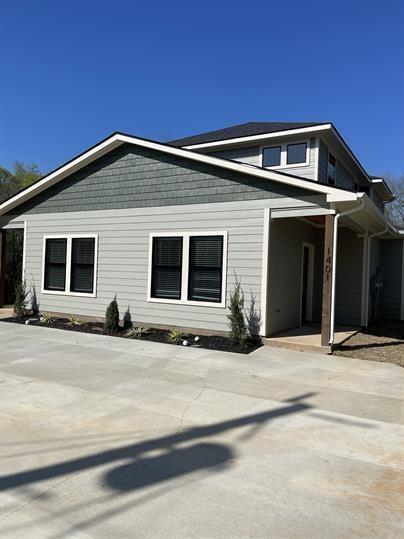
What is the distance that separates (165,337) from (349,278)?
5.77 meters

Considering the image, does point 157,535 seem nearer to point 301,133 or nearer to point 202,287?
point 202,287

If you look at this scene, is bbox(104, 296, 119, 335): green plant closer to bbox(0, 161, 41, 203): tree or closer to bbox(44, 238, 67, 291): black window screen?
bbox(44, 238, 67, 291): black window screen

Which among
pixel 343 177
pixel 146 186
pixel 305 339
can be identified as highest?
pixel 343 177

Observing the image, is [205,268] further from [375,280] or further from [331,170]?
[375,280]

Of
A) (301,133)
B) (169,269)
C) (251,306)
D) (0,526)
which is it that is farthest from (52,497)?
(301,133)

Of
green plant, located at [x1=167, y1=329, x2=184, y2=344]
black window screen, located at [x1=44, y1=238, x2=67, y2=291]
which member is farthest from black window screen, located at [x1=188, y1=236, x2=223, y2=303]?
black window screen, located at [x1=44, y1=238, x2=67, y2=291]

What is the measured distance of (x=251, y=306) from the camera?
877cm

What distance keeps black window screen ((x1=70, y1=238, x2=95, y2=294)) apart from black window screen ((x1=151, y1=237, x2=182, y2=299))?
206 centimetres

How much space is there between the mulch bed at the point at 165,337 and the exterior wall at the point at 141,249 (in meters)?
0.30

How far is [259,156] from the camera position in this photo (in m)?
11.8

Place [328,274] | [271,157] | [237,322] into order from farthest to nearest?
1. [271,157]
2. [237,322]
3. [328,274]

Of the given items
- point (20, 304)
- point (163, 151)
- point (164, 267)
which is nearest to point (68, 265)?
point (20, 304)

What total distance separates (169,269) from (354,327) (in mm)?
5348

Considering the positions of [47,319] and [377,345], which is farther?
[47,319]
